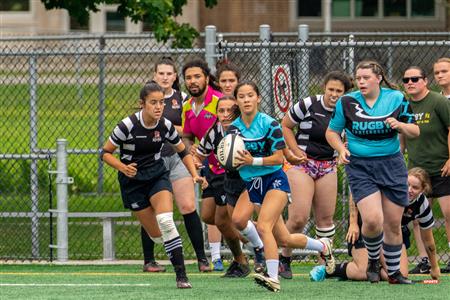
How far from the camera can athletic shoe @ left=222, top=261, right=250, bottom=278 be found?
40.8ft

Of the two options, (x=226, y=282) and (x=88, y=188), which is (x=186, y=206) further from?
(x=88, y=188)

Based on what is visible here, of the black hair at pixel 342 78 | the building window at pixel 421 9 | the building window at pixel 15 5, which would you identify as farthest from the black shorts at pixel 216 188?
the building window at pixel 15 5

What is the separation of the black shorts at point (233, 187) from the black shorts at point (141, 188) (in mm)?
506

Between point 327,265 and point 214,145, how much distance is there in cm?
145

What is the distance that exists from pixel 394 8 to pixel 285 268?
2728cm

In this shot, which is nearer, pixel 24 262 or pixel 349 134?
pixel 349 134

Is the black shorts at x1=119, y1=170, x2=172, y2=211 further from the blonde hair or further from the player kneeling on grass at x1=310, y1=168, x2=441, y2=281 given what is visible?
the blonde hair

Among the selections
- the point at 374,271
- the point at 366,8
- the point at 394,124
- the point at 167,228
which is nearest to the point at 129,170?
the point at 167,228

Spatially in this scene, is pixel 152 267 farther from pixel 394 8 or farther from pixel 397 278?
pixel 394 8

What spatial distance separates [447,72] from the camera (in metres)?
12.6

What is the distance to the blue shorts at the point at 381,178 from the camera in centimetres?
1098

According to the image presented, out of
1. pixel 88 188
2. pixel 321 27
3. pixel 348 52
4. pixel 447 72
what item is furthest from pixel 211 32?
pixel 321 27

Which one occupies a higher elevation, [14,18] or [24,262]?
[14,18]

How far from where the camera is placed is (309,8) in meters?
39.8
